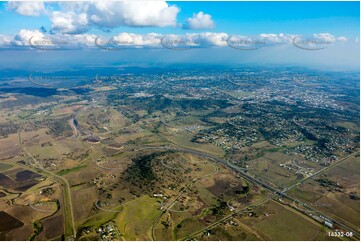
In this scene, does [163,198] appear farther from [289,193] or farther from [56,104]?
[56,104]

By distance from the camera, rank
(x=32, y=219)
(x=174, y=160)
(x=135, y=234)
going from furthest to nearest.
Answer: (x=174, y=160)
(x=32, y=219)
(x=135, y=234)

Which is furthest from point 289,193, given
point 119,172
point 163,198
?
point 119,172

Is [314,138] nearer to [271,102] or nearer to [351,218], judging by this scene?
[351,218]

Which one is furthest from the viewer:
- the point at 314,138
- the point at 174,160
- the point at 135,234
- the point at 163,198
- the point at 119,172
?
the point at 314,138

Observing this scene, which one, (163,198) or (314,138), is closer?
(163,198)

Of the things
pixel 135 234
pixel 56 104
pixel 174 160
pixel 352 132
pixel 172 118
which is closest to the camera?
pixel 135 234

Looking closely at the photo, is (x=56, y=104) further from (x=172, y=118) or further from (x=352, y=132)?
(x=352, y=132)

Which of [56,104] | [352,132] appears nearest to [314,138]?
[352,132]

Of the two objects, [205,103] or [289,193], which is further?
[205,103]

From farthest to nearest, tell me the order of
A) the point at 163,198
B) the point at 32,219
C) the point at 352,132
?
the point at 352,132 < the point at 163,198 < the point at 32,219
